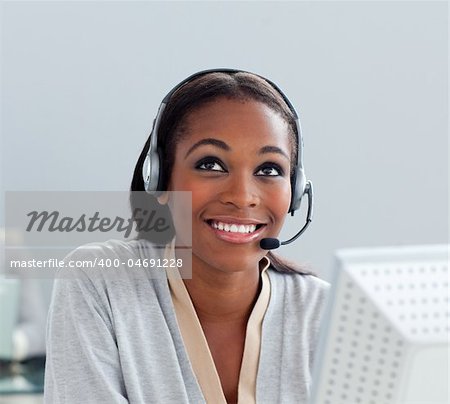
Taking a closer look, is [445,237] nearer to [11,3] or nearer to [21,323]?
[21,323]

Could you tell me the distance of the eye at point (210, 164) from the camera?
5.69 feet

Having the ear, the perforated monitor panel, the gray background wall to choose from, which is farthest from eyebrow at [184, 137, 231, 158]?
the gray background wall

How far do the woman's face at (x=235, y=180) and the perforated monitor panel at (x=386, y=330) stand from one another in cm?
79

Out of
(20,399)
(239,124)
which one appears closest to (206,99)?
(239,124)

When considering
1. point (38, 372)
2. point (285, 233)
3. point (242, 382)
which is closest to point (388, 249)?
point (242, 382)

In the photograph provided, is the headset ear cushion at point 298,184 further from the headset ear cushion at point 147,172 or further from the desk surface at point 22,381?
the desk surface at point 22,381

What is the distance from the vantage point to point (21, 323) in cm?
351

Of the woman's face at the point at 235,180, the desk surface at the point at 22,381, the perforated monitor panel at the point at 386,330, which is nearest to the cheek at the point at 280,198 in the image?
the woman's face at the point at 235,180

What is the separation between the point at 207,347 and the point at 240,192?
0.96ft

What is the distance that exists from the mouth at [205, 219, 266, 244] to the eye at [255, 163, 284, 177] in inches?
3.8

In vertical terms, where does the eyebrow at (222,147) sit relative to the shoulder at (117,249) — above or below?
above

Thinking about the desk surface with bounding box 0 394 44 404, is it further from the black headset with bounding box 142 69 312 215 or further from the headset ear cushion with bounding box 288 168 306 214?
the headset ear cushion with bounding box 288 168 306 214

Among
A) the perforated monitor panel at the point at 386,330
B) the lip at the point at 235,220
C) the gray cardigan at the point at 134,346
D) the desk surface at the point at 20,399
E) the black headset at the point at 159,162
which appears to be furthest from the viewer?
the desk surface at the point at 20,399

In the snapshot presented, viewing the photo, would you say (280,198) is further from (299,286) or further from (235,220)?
(299,286)
